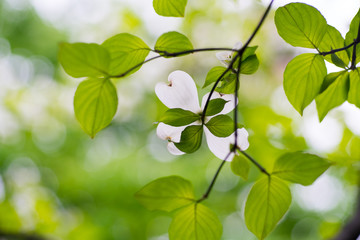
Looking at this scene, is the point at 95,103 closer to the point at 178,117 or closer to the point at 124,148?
the point at 178,117

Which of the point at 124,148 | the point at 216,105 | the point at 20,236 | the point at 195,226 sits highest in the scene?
the point at 216,105

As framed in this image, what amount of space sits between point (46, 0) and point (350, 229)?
2880 millimetres

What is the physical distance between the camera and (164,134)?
1.02ft

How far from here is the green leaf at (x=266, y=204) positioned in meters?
0.29

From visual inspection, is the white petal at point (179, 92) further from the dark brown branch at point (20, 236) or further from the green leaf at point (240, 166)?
the dark brown branch at point (20, 236)

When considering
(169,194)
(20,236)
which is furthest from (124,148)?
(169,194)

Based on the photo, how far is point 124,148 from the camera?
2549 millimetres

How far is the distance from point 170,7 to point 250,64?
83 mm

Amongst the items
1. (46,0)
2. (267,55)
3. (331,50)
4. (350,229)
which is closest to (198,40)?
(267,55)

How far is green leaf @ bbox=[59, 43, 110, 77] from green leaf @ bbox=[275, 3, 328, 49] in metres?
0.14

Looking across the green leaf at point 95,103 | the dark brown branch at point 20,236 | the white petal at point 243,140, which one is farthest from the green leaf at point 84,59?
the dark brown branch at point 20,236

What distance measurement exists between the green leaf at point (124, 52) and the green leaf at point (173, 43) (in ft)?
0.04

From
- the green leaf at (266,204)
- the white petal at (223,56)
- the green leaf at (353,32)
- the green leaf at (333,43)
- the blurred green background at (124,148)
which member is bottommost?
the blurred green background at (124,148)

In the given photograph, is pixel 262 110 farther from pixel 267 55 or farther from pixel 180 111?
pixel 267 55
